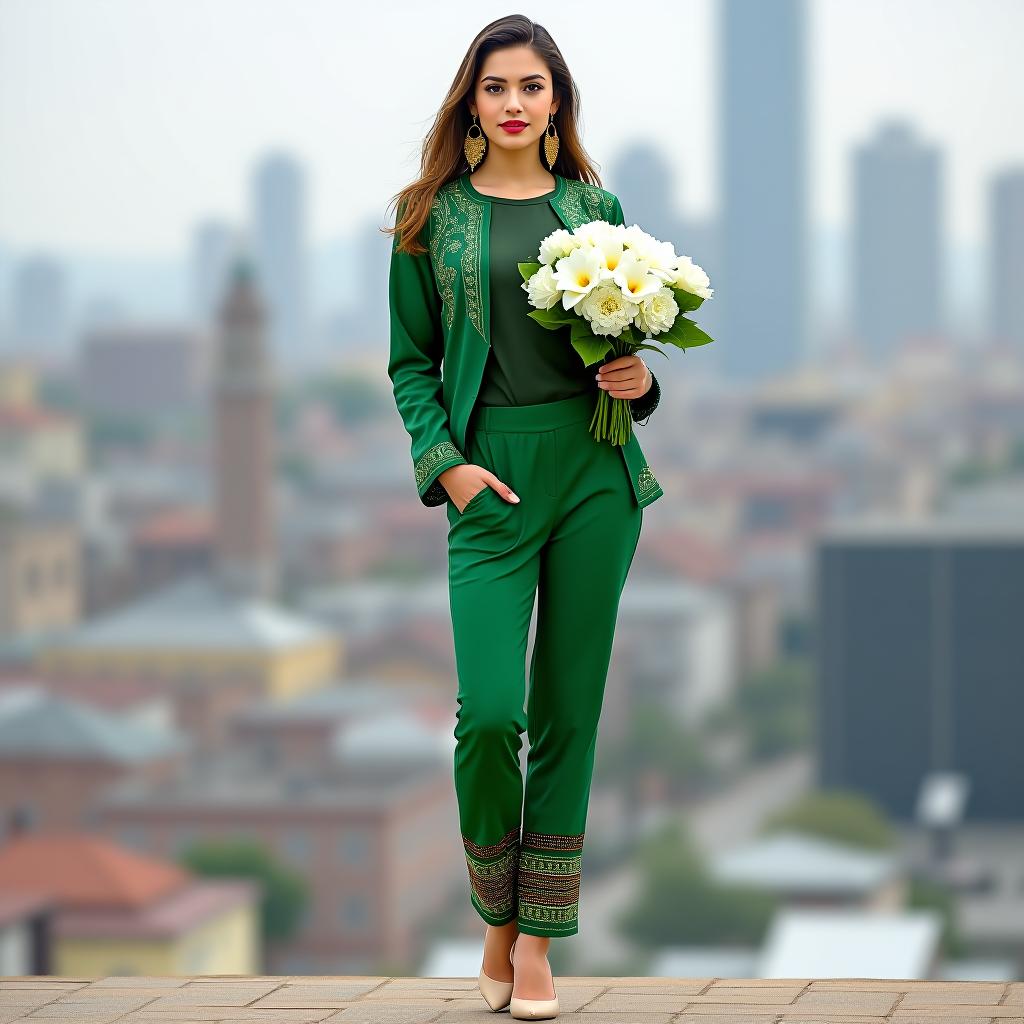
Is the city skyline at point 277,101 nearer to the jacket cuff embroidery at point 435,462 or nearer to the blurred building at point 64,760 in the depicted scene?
the blurred building at point 64,760

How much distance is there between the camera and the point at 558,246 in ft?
6.40

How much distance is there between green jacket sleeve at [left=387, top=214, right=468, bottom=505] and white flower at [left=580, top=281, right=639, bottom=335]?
19 cm

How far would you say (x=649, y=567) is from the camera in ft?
172

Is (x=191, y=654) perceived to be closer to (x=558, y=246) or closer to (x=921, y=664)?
(x=921, y=664)

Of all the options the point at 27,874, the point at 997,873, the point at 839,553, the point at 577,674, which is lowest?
the point at 997,873

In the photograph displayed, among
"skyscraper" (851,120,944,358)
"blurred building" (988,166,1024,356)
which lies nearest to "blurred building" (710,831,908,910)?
"blurred building" (988,166,1024,356)

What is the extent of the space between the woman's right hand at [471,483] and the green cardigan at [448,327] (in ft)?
0.04

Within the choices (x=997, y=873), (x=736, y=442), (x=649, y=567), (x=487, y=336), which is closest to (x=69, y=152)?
(x=736, y=442)

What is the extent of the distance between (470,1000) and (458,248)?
2.63 feet

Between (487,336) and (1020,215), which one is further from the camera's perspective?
(1020,215)

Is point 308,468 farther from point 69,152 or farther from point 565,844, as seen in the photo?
point 565,844

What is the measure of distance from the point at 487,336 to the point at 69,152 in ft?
245

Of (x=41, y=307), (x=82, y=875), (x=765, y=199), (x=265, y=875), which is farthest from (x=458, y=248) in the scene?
(x=765, y=199)

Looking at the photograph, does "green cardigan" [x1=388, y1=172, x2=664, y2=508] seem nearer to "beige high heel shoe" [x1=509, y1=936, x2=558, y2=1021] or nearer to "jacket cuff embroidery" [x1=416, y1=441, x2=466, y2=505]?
"jacket cuff embroidery" [x1=416, y1=441, x2=466, y2=505]
